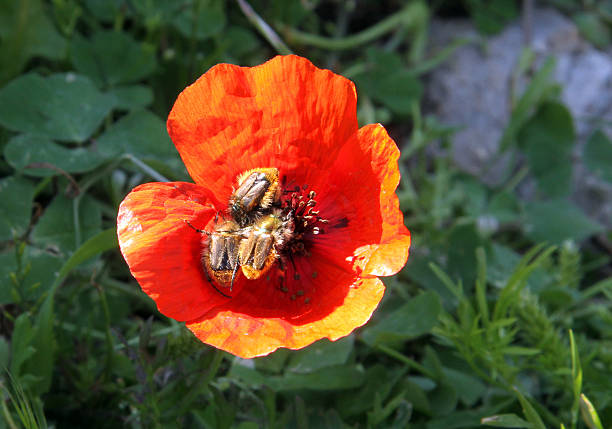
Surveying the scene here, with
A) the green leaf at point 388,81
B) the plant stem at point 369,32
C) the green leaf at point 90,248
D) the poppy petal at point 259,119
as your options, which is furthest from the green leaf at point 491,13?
the green leaf at point 90,248

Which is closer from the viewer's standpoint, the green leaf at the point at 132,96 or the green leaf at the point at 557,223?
the green leaf at the point at 132,96

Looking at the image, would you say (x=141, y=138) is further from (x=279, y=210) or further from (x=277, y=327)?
(x=277, y=327)

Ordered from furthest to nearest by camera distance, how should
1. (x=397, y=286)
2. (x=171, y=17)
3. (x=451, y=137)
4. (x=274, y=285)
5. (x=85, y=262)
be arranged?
(x=451, y=137), (x=171, y=17), (x=397, y=286), (x=85, y=262), (x=274, y=285)

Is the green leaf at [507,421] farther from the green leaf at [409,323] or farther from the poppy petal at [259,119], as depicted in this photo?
the poppy petal at [259,119]

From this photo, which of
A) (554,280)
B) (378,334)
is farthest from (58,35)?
(554,280)

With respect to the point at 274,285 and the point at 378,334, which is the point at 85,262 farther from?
the point at 378,334

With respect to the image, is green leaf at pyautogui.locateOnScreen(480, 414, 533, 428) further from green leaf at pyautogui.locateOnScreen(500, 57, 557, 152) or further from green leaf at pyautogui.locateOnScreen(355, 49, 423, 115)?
green leaf at pyautogui.locateOnScreen(355, 49, 423, 115)
